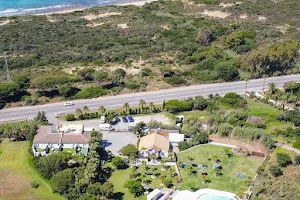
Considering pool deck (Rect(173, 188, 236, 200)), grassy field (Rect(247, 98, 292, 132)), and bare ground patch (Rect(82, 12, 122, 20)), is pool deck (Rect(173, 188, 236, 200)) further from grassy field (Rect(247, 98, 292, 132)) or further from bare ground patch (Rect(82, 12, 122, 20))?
bare ground patch (Rect(82, 12, 122, 20))

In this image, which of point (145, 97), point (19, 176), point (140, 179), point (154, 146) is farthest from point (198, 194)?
point (145, 97)

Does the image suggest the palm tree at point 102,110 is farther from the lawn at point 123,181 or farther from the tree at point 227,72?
the tree at point 227,72

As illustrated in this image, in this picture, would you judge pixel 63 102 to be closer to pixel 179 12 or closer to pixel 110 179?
pixel 110 179

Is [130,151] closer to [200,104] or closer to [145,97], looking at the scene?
[200,104]

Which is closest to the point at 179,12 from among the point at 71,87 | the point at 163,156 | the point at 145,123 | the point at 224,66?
the point at 224,66

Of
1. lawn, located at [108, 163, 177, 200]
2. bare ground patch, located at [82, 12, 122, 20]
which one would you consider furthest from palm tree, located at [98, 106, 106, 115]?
bare ground patch, located at [82, 12, 122, 20]

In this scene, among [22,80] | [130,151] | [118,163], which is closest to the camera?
[118,163]

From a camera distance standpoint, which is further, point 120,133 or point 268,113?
point 268,113
